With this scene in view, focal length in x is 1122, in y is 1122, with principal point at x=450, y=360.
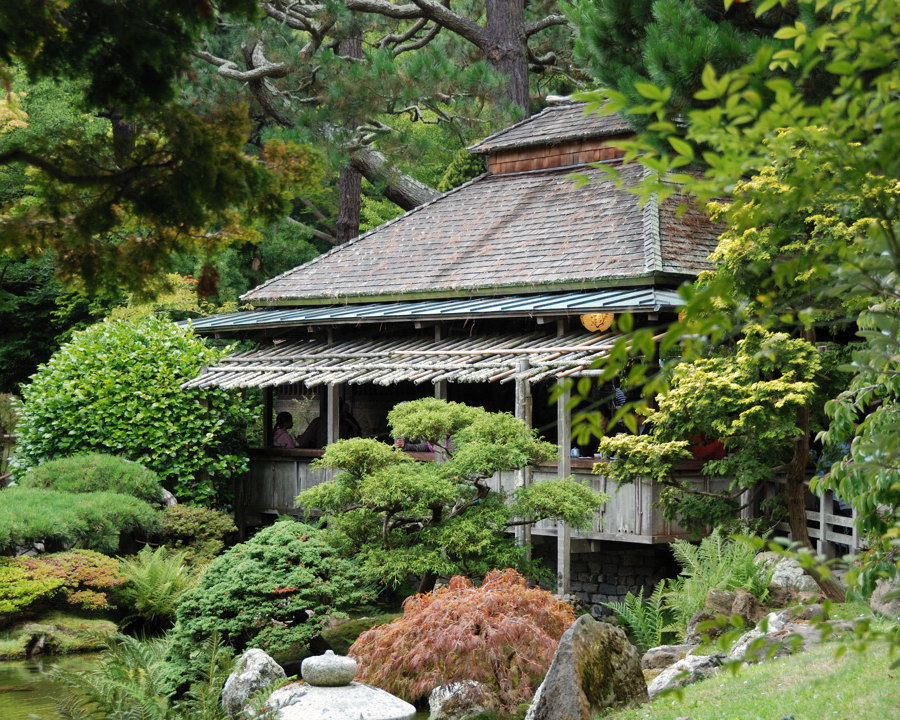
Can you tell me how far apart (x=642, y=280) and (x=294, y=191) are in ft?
25.7

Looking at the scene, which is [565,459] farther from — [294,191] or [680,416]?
[294,191]

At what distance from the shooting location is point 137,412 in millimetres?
17734

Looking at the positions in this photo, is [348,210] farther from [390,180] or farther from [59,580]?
[59,580]

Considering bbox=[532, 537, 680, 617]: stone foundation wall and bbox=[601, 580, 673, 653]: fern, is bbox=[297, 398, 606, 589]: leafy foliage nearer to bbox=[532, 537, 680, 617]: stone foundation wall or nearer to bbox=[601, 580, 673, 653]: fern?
bbox=[601, 580, 673, 653]: fern

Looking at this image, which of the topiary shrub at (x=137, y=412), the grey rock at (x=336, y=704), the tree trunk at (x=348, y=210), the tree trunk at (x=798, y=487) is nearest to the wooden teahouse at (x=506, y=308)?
the topiary shrub at (x=137, y=412)

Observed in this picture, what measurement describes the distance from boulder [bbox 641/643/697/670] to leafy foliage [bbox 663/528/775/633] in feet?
2.97

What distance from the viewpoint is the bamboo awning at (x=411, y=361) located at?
13.9 m

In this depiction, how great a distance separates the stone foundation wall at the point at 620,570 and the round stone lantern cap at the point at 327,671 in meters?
6.87

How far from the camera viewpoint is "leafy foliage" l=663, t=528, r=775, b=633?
38.5ft

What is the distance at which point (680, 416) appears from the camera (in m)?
12.1

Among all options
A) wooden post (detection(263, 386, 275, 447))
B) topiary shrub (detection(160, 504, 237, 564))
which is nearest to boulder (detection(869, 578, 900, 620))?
topiary shrub (detection(160, 504, 237, 564))

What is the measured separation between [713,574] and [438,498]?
Answer: 123 inches

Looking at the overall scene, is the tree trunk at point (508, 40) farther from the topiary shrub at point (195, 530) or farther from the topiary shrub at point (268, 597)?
the topiary shrub at point (268, 597)

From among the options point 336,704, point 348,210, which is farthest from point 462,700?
point 348,210
